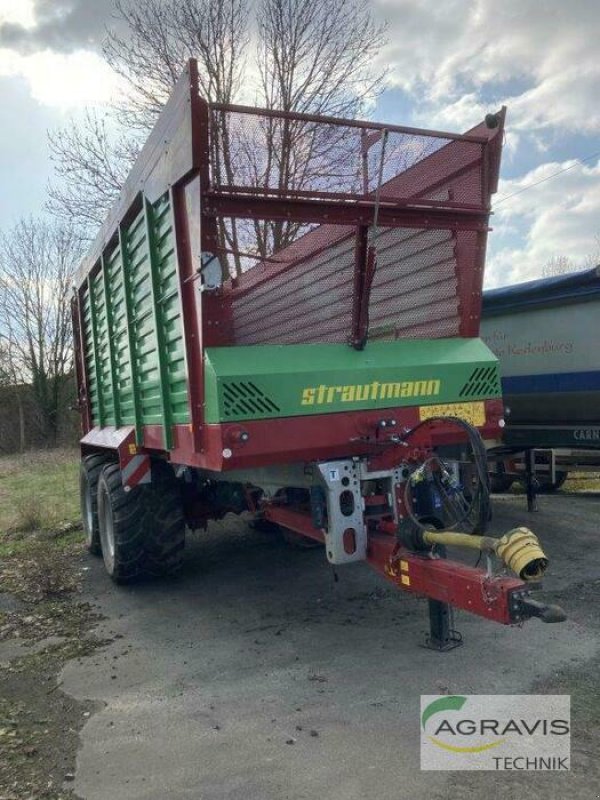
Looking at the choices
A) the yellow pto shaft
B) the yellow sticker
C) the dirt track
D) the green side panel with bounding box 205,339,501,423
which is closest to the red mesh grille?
the green side panel with bounding box 205,339,501,423

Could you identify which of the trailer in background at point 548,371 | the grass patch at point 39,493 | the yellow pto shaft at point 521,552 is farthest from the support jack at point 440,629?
the grass patch at point 39,493

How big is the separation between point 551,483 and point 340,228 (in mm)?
5793

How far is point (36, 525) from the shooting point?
30.9ft

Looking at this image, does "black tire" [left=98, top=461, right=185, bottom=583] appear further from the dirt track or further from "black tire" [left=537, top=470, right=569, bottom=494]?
"black tire" [left=537, top=470, right=569, bottom=494]

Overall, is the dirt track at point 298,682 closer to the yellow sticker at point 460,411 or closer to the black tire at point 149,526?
the black tire at point 149,526

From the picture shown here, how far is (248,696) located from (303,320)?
7.30 feet

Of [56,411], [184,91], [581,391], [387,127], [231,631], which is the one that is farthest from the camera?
[56,411]

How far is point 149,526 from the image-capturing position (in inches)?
232

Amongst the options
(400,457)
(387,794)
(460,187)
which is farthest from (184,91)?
(387,794)

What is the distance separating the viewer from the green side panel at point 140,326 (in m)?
4.53

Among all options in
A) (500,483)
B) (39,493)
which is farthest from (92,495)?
(39,493)

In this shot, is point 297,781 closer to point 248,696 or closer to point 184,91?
point 248,696

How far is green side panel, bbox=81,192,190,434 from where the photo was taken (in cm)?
453

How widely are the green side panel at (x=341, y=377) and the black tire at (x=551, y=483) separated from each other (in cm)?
464
